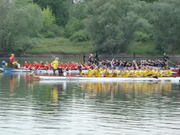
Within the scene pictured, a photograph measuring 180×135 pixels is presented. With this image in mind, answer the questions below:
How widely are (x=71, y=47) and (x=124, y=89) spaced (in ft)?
171

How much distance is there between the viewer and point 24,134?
794 inches

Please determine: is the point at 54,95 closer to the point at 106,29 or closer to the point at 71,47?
the point at 106,29

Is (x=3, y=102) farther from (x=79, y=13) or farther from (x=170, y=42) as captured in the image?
(x=79, y=13)

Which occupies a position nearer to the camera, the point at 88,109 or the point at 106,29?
the point at 88,109

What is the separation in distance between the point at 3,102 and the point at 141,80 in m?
16.2

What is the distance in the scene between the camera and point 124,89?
116 feet

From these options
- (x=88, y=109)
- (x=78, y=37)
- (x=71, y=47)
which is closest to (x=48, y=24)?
(x=78, y=37)

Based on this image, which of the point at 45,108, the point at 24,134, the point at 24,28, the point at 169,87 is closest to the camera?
the point at 24,134

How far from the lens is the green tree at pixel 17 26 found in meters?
79.1

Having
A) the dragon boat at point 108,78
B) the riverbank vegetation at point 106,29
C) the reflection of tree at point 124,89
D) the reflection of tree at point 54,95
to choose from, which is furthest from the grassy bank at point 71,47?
the reflection of tree at point 54,95

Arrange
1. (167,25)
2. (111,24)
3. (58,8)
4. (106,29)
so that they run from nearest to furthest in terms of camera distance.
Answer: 1. (106,29)
2. (111,24)
3. (167,25)
4. (58,8)

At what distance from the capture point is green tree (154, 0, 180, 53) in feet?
269

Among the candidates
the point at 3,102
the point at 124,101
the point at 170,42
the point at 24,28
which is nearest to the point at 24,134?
the point at 3,102

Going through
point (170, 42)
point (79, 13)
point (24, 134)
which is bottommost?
point (24, 134)
